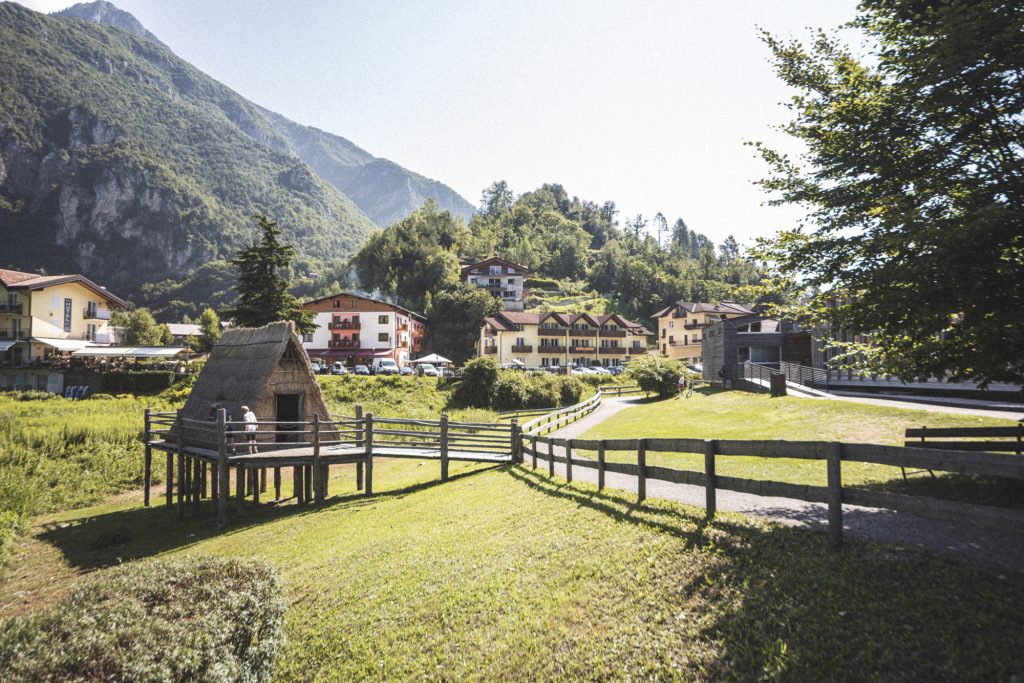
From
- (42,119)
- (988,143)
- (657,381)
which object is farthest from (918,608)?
(42,119)

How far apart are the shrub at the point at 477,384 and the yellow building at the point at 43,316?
139 ft

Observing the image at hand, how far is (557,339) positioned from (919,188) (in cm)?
6619

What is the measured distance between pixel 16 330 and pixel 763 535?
2709 inches

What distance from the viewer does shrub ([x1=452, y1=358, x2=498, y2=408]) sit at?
4431 centimetres

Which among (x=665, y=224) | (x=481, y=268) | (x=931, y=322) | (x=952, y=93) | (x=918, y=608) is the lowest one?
(x=918, y=608)

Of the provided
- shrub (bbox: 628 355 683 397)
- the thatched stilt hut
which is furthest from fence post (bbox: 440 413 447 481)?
shrub (bbox: 628 355 683 397)

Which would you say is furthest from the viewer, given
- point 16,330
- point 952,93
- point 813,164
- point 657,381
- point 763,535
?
point 16,330

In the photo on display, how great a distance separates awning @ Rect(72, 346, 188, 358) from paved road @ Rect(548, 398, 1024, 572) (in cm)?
5627

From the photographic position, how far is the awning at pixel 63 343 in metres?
49.5

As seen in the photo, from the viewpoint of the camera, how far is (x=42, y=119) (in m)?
179

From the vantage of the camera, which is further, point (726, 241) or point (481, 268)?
point (726, 241)

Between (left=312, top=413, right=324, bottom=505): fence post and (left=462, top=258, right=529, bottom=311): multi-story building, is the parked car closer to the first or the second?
(left=312, top=413, right=324, bottom=505): fence post

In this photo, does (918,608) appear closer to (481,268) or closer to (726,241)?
(481,268)

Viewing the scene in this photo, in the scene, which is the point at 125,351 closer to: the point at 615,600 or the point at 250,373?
the point at 250,373
